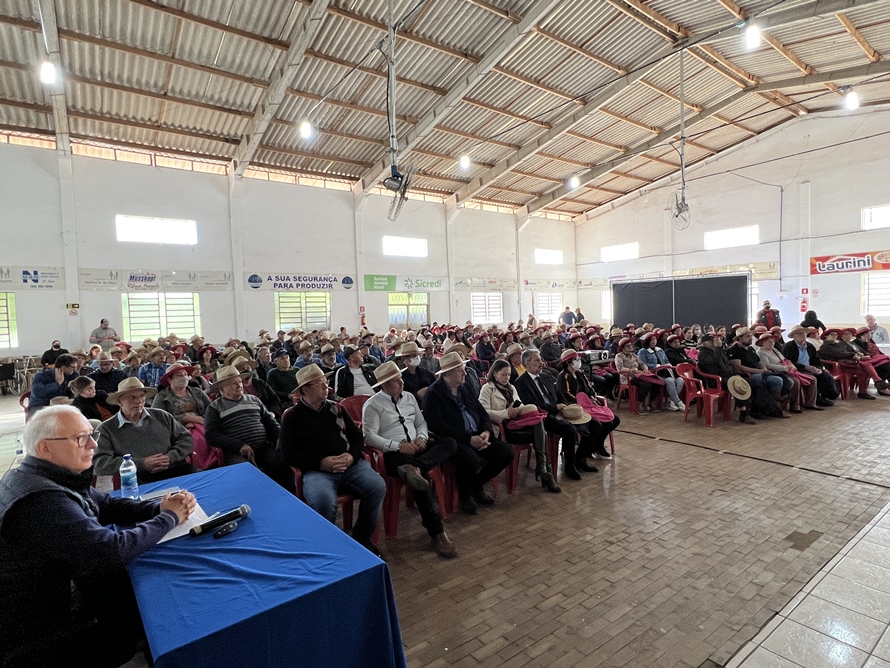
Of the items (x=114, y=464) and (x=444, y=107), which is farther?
(x=444, y=107)

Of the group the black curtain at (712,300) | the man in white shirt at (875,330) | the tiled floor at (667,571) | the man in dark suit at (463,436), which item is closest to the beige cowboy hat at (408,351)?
the man in dark suit at (463,436)

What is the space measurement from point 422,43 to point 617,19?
3.79 m

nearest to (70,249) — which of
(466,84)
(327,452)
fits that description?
(466,84)

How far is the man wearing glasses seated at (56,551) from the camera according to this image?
51.2 inches

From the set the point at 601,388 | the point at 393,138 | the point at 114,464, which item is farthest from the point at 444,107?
the point at 114,464

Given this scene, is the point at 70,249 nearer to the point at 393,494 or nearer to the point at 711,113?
→ the point at 393,494

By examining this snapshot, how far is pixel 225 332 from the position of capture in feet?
38.4

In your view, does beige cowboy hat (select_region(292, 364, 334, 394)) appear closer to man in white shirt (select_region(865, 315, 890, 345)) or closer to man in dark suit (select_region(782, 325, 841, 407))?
man in dark suit (select_region(782, 325, 841, 407))

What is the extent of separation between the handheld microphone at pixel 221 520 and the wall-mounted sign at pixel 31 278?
36.1 ft

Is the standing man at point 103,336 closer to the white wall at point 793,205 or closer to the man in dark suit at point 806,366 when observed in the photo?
the man in dark suit at point 806,366

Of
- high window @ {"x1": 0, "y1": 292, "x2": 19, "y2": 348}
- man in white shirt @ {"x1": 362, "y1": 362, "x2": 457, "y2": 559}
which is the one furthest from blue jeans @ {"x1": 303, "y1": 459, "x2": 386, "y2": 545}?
high window @ {"x1": 0, "y1": 292, "x2": 19, "y2": 348}

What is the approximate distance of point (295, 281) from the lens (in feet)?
41.7

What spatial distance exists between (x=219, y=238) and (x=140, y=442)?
994 cm

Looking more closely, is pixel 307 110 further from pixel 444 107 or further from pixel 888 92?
pixel 888 92
